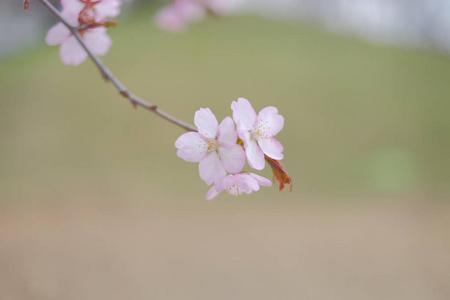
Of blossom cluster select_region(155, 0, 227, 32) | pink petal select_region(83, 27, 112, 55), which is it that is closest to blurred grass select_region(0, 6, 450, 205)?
blossom cluster select_region(155, 0, 227, 32)

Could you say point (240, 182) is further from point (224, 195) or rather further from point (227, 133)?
point (224, 195)

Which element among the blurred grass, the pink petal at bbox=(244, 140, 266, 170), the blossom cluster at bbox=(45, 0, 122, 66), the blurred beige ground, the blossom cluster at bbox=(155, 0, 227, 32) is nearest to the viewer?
the pink petal at bbox=(244, 140, 266, 170)

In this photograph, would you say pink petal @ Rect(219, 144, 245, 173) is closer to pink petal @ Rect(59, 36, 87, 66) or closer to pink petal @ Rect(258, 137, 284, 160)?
pink petal @ Rect(258, 137, 284, 160)

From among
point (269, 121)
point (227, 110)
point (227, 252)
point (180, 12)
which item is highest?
point (227, 110)

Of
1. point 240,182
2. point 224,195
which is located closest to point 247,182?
point 240,182

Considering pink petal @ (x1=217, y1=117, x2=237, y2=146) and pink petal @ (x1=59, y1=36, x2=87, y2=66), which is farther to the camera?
pink petal @ (x1=59, y1=36, x2=87, y2=66)

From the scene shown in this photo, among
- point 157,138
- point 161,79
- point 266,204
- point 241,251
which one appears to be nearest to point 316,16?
point 161,79

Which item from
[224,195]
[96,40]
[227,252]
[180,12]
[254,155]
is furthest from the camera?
[224,195]
